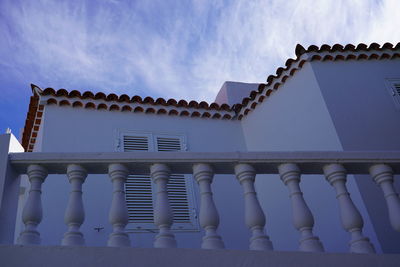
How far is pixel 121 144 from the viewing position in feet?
22.0

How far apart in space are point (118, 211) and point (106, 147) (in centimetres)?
406

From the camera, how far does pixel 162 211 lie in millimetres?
2730

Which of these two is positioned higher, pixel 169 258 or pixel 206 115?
pixel 206 115

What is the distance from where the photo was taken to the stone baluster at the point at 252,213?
8.78 ft

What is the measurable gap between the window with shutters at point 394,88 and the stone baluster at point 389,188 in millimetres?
3498

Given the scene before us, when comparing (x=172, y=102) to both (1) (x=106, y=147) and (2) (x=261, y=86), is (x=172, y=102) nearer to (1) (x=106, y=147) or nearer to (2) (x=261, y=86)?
(1) (x=106, y=147)

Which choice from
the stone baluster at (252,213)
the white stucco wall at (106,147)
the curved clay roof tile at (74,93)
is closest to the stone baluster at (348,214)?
the stone baluster at (252,213)

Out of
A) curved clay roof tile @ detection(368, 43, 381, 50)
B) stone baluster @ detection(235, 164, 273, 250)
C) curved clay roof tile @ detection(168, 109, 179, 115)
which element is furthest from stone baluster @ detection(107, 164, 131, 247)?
curved clay roof tile @ detection(368, 43, 381, 50)

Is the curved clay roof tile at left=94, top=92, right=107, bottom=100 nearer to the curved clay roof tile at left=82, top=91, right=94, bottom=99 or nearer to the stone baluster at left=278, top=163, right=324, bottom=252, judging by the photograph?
the curved clay roof tile at left=82, top=91, right=94, bottom=99

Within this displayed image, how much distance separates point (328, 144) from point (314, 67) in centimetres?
125

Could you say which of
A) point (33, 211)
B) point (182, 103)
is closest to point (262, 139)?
point (182, 103)

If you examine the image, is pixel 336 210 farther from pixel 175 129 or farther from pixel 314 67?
pixel 175 129

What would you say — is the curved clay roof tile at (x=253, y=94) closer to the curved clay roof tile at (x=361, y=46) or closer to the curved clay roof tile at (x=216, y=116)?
the curved clay roof tile at (x=216, y=116)

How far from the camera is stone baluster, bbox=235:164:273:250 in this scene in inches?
105
